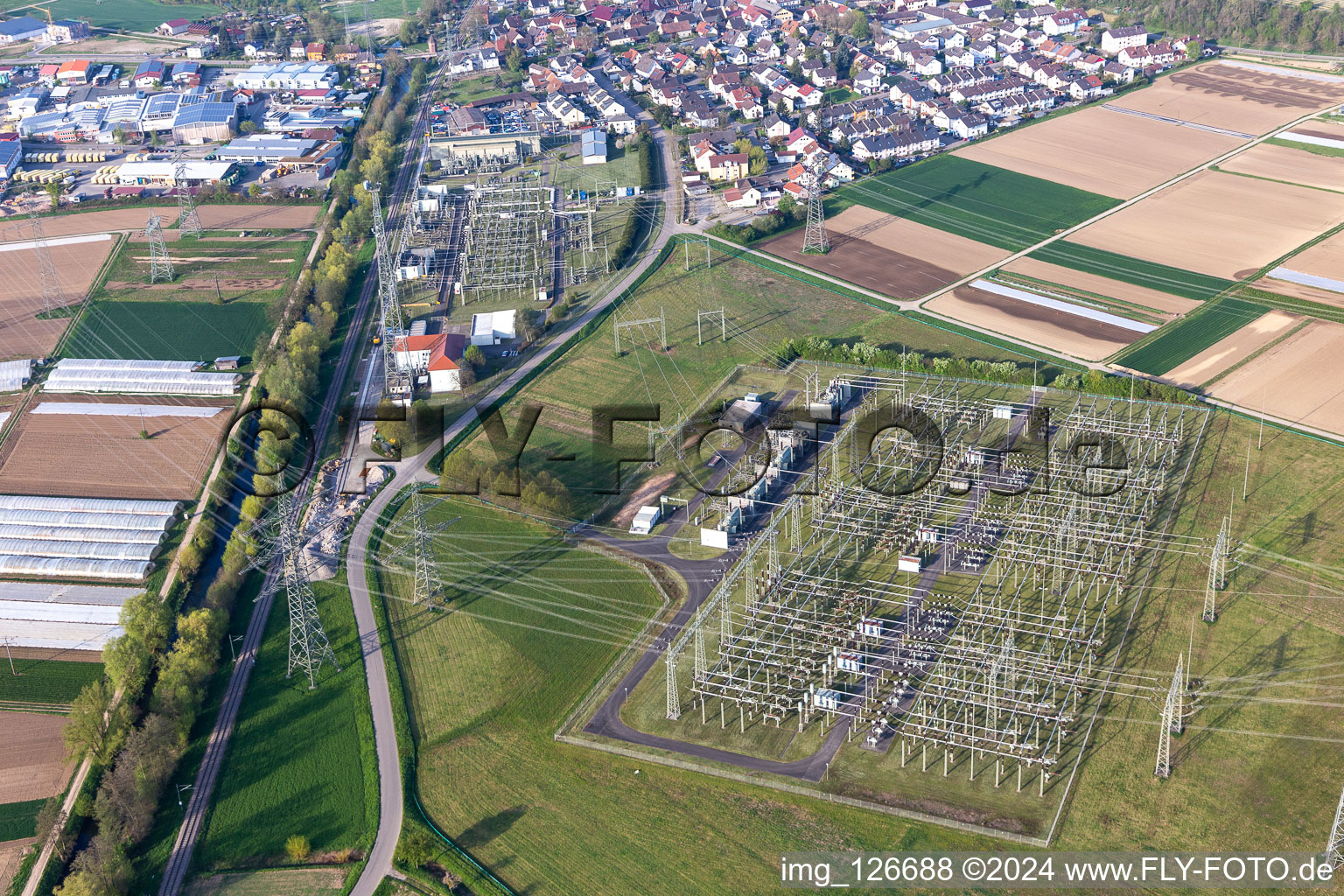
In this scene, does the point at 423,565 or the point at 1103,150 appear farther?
the point at 1103,150

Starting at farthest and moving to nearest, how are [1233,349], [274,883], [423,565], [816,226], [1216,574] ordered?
1. [816,226]
2. [1233,349]
3. [423,565]
4. [1216,574]
5. [274,883]

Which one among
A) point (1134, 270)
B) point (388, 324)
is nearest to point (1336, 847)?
point (1134, 270)

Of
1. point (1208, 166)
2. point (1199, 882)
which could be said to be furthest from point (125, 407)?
point (1208, 166)

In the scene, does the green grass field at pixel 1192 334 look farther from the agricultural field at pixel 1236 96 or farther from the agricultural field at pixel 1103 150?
the agricultural field at pixel 1236 96

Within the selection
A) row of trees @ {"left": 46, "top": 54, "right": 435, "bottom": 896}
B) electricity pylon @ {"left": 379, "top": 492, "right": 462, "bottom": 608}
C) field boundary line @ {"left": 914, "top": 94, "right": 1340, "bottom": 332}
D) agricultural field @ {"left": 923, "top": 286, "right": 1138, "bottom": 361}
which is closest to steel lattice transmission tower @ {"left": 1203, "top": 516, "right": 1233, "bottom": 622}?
field boundary line @ {"left": 914, "top": 94, "right": 1340, "bottom": 332}

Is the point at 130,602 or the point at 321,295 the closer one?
the point at 130,602

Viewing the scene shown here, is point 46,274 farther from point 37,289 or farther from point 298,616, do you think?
point 298,616

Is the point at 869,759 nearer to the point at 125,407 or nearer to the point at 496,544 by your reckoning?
the point at 496,544

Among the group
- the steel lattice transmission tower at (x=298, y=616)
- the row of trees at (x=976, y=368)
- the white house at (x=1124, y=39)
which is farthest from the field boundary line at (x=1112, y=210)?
the steel lattice transmission tower at (x=298, y=616)
